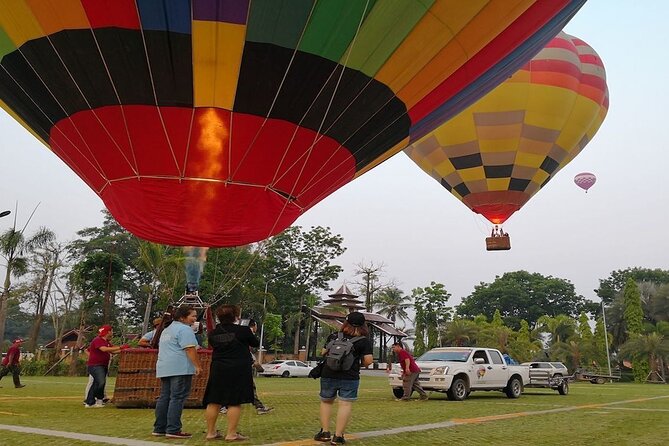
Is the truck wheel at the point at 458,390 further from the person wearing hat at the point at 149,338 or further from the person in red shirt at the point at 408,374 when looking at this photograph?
the person wearing hat at the point at 149,338

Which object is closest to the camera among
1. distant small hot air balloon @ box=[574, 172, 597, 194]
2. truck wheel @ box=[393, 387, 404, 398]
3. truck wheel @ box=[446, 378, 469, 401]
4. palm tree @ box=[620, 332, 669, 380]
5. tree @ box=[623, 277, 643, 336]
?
truck wheel @ box=[446, 378, 469, 401]

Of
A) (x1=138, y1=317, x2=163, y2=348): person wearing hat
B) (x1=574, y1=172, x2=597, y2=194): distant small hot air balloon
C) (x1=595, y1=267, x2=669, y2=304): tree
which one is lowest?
(x1=138, y1=317, x2=163, y2=348): person wearing hat

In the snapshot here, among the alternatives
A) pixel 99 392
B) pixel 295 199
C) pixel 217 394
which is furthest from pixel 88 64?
pixel 99 392

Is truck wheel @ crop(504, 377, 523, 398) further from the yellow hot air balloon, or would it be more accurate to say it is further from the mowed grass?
the yellow hot air balloon

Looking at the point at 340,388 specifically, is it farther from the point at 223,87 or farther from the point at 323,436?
the point at 223,87

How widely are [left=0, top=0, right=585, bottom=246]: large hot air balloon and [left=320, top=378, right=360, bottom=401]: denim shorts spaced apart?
3252 millimetres

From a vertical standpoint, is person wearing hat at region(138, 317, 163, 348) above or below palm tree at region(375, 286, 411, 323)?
below

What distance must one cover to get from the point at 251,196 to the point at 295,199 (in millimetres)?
943

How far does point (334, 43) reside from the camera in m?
7.93

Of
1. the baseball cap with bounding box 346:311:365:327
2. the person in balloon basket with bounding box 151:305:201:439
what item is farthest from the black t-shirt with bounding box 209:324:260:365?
the baseball cap with bounding box 346:311:365:327

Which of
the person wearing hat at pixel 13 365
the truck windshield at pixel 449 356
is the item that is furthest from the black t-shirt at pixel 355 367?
the person wearing hat at pixel 13 365

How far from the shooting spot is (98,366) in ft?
32.2

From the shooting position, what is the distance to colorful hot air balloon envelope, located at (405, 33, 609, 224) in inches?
688

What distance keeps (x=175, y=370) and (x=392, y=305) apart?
63.9 meters
